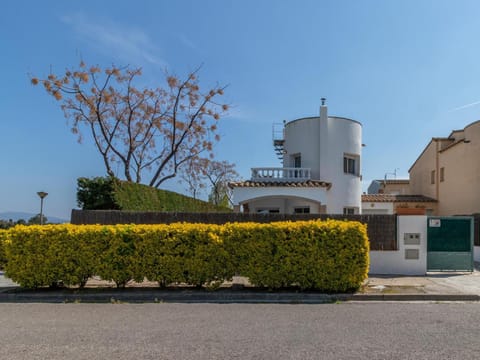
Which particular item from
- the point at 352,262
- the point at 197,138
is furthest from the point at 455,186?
the point at 352,262

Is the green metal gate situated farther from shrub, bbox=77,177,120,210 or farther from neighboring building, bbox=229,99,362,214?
shrub, bbox=77,177,120,210

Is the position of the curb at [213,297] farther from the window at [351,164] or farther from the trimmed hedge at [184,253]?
the window at [351,164]

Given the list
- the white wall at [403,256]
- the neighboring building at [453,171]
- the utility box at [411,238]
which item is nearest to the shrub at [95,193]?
the white wall at [403,256]

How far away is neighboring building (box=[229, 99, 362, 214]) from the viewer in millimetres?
19773

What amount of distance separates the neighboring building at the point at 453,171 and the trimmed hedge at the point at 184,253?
15.3m

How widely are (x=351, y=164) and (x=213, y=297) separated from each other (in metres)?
14.5

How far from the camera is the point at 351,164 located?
70.4 ft

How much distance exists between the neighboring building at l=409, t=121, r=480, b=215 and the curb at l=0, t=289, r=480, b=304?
1434 cm

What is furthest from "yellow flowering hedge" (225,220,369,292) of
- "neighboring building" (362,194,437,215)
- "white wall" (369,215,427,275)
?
"neighboring building" (362,194,437,215)

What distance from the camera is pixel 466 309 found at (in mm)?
8086

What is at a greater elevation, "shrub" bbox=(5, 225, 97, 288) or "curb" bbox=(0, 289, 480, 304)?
"shrub" bbox=(5, 225, 97, 288)

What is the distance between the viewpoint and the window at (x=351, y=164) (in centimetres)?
2115

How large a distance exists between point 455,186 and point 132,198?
1887cm

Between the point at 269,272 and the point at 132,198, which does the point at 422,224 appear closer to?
the point at 269,272
